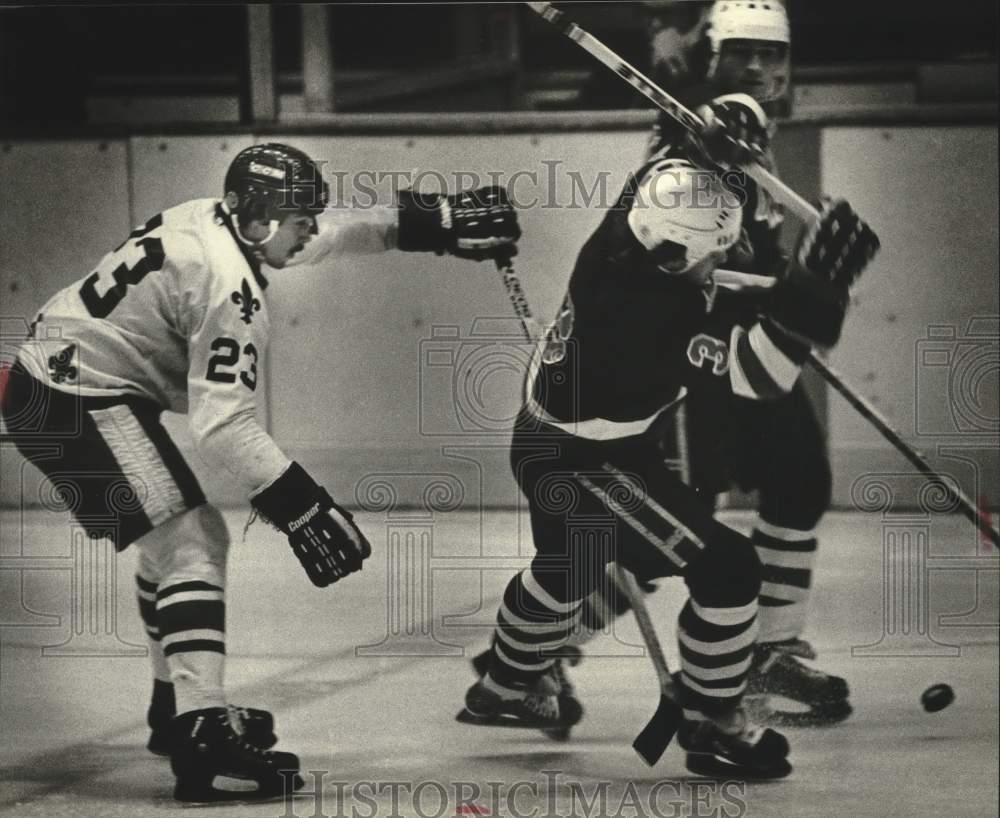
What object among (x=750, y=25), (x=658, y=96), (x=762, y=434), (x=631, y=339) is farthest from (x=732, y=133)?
(x=762, y=434)

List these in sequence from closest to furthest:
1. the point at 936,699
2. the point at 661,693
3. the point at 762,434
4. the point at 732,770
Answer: the point at 732,770
the point at 661,693
the point at 936,699
the point at 762,434

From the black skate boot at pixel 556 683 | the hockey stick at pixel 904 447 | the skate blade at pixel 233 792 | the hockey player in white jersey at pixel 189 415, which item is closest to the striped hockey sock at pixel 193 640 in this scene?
the hockey player in white jersey at pixel 189 415

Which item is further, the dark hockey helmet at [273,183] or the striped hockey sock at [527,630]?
the striped hockey sock at [527,630]

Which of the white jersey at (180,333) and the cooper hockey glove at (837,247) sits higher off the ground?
the cooper hockey glove at (837,247)

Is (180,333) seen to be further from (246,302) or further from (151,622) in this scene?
(151,622)

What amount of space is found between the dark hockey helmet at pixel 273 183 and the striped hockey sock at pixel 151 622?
0.60m

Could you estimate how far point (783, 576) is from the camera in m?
2.71

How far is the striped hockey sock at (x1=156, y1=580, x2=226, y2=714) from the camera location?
2279 mm

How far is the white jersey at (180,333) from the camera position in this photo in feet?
7.33

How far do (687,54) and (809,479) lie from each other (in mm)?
803

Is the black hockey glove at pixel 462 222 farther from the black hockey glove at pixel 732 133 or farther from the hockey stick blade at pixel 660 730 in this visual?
the hockey stick blade at pixel 660 730

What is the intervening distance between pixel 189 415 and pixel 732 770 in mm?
987

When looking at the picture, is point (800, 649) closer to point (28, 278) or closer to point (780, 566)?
point (780, 566)

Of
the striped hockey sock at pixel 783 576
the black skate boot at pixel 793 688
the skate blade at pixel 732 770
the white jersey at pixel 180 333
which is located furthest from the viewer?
the striped hockey sock at pixel 783 576
